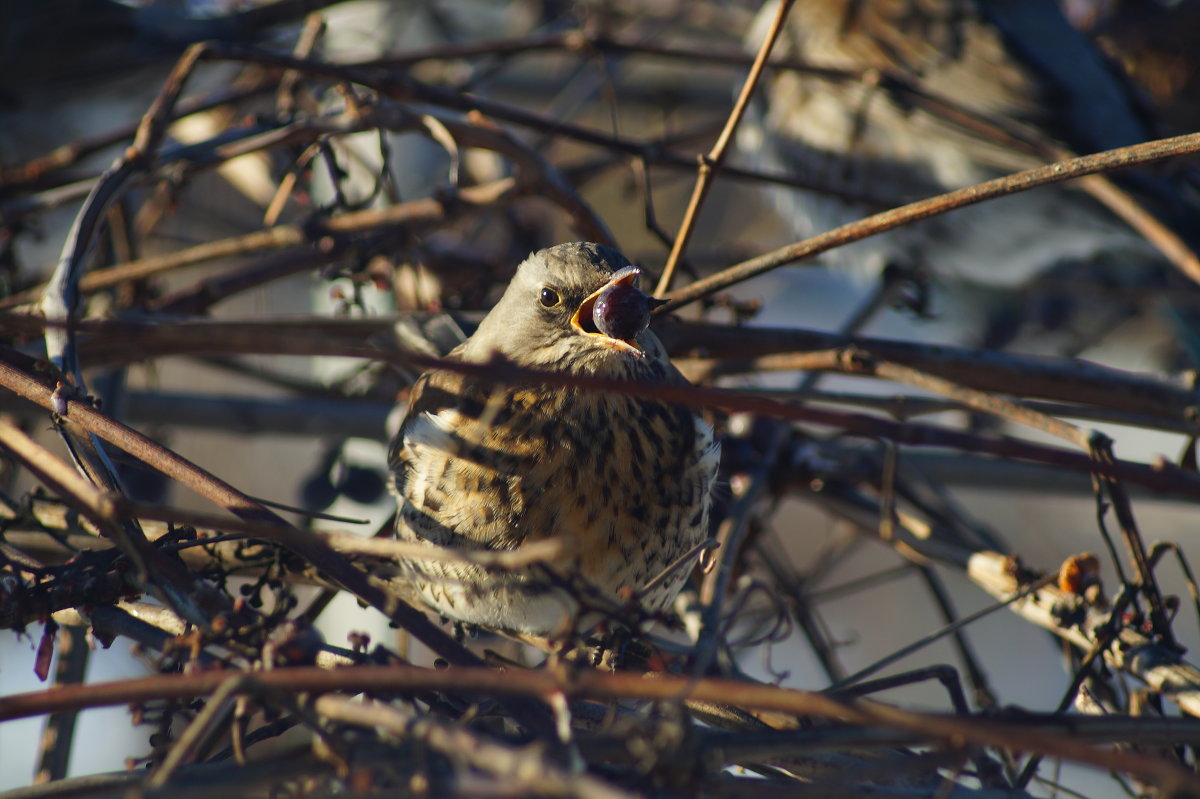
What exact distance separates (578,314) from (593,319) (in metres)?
0.04

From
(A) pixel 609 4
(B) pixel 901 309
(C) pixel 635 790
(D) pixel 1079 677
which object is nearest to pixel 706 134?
(A) pixel 609 4

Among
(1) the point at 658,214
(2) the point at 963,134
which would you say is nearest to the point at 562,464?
(2) the point at 963,134

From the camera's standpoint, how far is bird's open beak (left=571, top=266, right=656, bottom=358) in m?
1.87

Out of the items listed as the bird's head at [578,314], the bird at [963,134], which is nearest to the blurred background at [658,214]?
the bird at [963,134]

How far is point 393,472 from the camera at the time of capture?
85.6 inches

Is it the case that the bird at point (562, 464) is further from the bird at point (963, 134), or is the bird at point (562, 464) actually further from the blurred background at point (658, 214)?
the bird at point (963, 134)

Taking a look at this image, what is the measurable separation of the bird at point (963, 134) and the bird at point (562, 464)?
210 centimetres

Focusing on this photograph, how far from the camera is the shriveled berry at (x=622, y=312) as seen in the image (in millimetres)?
1873

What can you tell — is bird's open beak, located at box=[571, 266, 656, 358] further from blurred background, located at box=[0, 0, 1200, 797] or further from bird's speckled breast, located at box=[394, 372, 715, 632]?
A: blurred background, located at box=[0, 0, 1200, 797]

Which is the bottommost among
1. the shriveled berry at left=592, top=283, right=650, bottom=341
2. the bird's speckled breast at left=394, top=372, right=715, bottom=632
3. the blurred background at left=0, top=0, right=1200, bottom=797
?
the bird's speckled breast at left=394, top=372, right=715, bottom=632

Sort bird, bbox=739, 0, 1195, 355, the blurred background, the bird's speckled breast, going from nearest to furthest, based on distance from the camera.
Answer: the bird's speckled breast < the blurred background < bird, bbox=739, 0, 1195, 355

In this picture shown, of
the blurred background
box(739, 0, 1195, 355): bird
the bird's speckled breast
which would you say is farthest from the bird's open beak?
box(739, 0, 1195, 355): bird

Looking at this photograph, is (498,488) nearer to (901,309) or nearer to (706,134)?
(901,309)

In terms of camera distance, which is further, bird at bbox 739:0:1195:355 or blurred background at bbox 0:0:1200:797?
bird at bbox 739:0:1195:355
